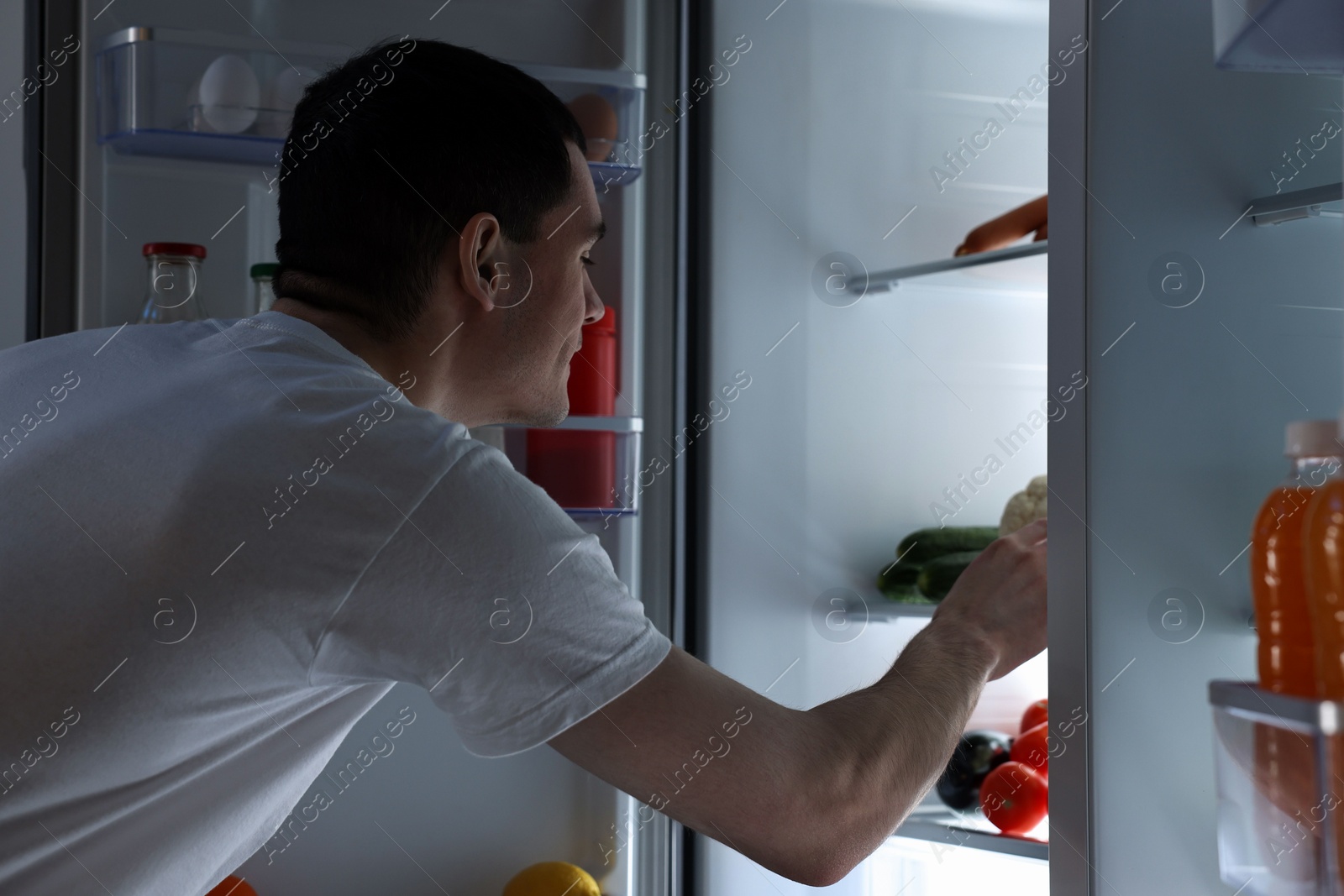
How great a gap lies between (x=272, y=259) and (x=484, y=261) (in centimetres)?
41

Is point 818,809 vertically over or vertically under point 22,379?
under

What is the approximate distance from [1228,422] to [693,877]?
87 cm

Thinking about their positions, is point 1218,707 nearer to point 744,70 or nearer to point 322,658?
point 322,658

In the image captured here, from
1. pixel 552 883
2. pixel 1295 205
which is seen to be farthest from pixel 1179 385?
pixel 552 883

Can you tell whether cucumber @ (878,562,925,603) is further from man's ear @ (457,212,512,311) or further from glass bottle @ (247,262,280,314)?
glass bottle @ (247,262,280,314)

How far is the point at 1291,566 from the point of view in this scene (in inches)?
27.2

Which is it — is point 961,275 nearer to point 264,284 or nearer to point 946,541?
point 946,541

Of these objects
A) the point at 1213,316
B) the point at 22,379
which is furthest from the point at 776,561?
the point at 22,379

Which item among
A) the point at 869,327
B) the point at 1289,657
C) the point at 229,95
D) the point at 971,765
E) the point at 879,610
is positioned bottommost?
the point at 971,765

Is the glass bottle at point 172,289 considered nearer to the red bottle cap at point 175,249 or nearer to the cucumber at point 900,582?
the red bottle cap at point 175,249

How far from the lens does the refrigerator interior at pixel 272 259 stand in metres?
1.29

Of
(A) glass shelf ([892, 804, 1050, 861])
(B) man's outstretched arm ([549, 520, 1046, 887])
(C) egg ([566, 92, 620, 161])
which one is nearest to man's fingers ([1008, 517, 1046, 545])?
(B) man's outstretched arm ([549, 520, 1046, 887])

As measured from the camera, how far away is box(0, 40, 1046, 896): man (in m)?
0.78

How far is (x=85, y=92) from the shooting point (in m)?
1.27
